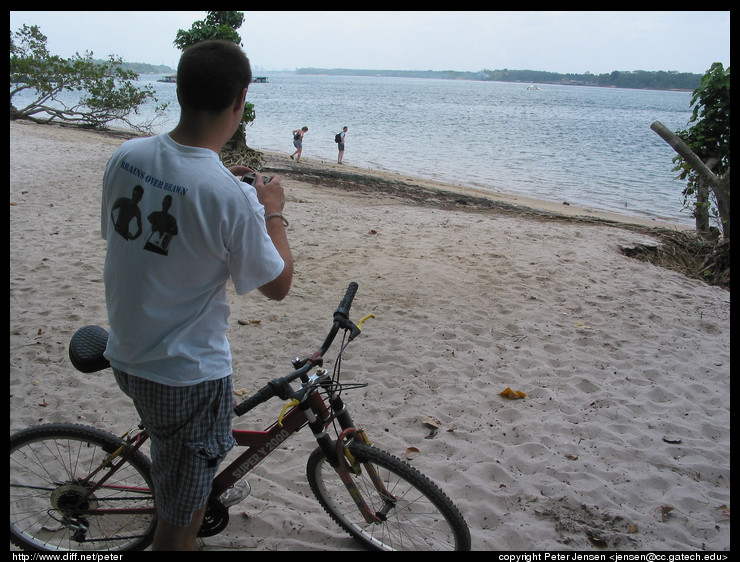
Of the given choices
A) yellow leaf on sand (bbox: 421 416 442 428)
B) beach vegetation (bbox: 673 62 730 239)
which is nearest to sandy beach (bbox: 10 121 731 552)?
yellow leaf on sand (bbox: 421 416 442 428)

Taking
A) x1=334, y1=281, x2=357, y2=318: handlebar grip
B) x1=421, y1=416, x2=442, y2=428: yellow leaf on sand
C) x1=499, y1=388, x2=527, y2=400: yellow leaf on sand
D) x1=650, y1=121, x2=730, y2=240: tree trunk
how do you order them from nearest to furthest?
x1=334, y1=281, x2=357, y2=318: handlebar grip
x1=421, y1=416, x2=442, y2=428: yellow leaf on sand
x1=499, y1=388, x2=527, y2=400: yellow leaf on sand
x1=650, y1=121, x2=730, y2=240: tree trunk

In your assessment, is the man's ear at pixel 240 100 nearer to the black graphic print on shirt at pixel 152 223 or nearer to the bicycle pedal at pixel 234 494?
the black graphic print on shirt at pixel 152 223

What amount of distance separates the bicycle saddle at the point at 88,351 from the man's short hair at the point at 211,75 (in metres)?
1.02

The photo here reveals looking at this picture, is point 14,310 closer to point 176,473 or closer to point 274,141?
point 176,473

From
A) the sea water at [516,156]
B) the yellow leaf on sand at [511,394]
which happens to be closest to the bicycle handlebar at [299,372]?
the yellow leaf on sand at [511,394]

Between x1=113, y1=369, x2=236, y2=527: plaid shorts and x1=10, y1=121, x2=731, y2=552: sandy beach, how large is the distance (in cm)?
100

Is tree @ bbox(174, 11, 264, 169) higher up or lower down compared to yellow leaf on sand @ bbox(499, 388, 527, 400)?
higher up

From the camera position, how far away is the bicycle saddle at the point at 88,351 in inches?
80.0

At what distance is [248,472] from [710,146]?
899 centimetres

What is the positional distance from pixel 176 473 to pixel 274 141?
28.7m

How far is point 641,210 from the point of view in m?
16.4

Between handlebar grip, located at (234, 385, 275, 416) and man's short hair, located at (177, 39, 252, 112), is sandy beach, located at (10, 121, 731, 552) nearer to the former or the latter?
handlebar grip, located at (234, 385, 275, 416)

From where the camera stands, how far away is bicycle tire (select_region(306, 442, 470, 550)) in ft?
7.28

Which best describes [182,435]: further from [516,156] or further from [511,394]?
[516,156]
